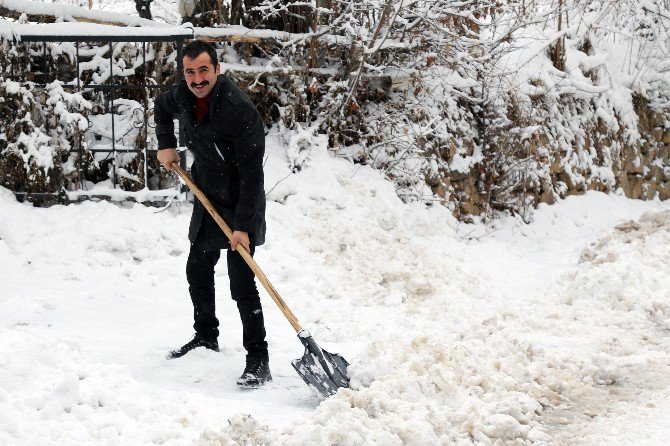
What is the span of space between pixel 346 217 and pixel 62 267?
8.69ft

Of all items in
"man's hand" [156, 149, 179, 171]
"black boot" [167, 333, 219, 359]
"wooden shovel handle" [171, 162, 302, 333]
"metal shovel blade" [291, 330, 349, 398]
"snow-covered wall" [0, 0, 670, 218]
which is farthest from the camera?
"snow-covered wall" [0, 0, 670, 218]

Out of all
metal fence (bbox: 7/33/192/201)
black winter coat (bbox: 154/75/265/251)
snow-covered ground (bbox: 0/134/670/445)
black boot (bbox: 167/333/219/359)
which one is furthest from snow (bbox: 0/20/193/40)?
black boot (bbox: 167/333/219/359)

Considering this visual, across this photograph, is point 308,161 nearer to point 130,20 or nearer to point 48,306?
point 130,20

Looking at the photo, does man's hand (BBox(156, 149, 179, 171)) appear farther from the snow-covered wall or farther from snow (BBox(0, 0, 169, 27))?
snow (BBox(0, 0, 169, 27))

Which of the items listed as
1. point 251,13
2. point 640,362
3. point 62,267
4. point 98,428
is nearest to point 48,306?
point 62,267

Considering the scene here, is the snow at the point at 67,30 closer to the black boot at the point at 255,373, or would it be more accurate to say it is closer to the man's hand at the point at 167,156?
the man's hand at the point at 167,156

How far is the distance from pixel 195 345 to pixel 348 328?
1169 mm

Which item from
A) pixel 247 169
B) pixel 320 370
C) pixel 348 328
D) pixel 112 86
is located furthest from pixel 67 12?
pixel 320 370

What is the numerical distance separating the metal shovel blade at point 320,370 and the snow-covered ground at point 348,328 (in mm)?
91

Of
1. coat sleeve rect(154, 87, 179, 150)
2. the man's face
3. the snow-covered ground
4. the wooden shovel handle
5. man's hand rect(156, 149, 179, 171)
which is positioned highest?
the man's face

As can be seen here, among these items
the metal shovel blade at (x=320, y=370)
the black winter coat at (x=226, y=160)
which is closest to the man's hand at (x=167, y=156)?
the black winter coat at (x=226, y=160)

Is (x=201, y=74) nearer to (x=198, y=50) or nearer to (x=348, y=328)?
(x=198, y=50)

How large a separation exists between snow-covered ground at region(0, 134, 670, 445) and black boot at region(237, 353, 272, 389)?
0.34 ft

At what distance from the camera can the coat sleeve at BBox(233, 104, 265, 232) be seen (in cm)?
389
